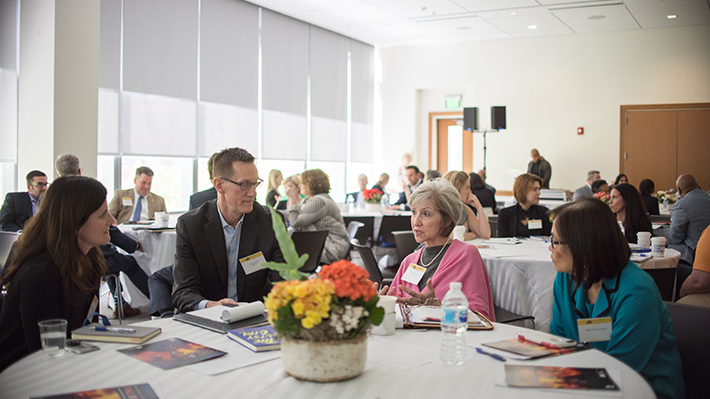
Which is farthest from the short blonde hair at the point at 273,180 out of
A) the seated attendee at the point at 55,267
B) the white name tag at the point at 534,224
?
the seated attendee at the point at 55,267

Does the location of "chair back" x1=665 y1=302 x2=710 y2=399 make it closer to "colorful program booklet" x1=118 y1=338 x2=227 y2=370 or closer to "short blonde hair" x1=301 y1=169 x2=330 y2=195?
"colorful program booklet" x1=118 y1=338 x2=227 y2=370

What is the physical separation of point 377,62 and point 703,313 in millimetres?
12042

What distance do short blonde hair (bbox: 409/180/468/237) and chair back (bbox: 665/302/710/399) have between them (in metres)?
1.07

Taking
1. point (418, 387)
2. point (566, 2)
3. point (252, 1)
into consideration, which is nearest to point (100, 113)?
point (252, 1)

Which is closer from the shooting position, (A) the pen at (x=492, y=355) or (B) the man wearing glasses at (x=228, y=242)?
(A) the pen at (x=492, y=355)

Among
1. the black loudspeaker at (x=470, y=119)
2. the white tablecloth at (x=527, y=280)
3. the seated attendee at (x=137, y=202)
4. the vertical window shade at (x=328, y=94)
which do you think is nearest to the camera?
the white tablecloth at (x=527, y=280)

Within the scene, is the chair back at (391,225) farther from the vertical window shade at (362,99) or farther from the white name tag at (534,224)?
the vertical window shade at (362,99)

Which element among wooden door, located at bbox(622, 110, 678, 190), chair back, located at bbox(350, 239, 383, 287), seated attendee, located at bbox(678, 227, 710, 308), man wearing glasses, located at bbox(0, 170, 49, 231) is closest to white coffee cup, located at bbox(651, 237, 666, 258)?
seated attendee, located at bbox(678, 227, 710, 308)

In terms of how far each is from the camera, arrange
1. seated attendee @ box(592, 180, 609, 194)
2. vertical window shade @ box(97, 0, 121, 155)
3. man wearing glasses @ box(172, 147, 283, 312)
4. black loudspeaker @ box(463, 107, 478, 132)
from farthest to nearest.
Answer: black loudspeaker @ box(463, 107, 478, 132), seated attendee @ box(592, 180, 609, 194), vertical window shade @ box(97, 0, 121, 155), man wearing glasses @ box(172, 147, 283, 312)

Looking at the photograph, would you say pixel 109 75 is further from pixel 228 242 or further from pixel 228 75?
pixel 228 242

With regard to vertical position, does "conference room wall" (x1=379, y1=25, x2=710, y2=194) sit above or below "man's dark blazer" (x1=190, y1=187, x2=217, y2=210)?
above

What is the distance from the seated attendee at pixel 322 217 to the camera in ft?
18.2

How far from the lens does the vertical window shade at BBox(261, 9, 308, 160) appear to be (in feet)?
32.7

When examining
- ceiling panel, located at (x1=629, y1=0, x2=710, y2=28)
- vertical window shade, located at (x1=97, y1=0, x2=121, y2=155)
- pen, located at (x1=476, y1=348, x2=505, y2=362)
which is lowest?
pen, located at (x1=476, y1=348, x2=505, y2=362)
